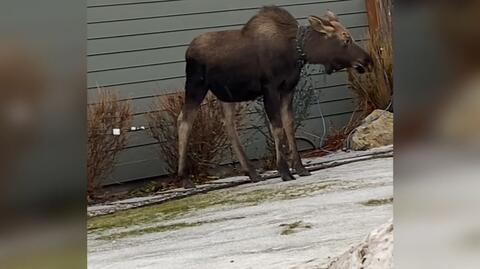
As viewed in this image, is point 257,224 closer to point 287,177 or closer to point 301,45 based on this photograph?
point 287,177

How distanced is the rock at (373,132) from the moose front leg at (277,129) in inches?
17.0

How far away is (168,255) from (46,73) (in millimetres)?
1210

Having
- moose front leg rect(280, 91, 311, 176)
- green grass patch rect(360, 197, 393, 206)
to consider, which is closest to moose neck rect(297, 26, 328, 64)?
moose front leg rect(280, 91, 311, 176)

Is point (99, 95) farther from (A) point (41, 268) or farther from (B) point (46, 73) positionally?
(A) point (41, 268)

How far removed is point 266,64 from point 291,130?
411mm

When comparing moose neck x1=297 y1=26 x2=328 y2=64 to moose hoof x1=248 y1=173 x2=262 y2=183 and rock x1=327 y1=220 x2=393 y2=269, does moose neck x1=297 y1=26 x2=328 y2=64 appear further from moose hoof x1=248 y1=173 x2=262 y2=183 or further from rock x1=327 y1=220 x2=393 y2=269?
rock x1=327 y1=220 x2=393 y2=269

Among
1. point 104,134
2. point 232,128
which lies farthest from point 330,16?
point 104,134

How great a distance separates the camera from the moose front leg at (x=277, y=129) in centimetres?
579

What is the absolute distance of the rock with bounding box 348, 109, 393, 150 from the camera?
5953 millimetres

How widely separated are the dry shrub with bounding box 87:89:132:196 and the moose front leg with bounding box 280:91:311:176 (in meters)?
0.90

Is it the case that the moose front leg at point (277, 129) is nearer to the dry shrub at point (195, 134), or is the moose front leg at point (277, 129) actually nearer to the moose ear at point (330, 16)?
the dry shrub at point (195, 134)

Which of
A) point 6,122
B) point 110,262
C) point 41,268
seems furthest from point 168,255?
point 6,122

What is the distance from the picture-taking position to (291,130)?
5852 millimetres

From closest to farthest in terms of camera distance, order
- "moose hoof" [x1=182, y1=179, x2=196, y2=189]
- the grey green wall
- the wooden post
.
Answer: the grey green wall → "moose hoof" [x1=182, y1=179, x2=196, y2=189] → the wooden post
